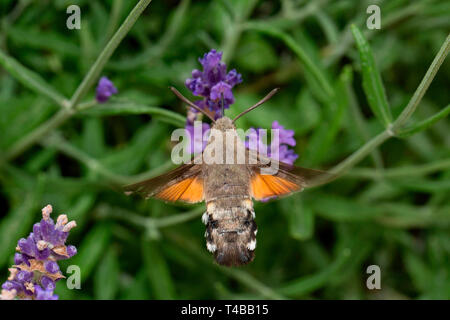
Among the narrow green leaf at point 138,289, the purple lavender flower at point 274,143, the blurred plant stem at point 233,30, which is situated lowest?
the narrow green leaf at point 138,289

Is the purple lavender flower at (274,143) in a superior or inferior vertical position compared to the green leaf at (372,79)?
inferior

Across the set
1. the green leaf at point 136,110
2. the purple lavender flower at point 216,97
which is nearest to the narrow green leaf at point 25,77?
the green leaf at point 136,110

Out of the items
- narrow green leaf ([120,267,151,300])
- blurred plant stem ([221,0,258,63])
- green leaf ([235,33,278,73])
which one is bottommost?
narrow green leaf ([120,267,151,300])

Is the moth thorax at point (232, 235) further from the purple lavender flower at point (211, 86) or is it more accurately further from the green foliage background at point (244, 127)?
the green foliage background at point (244, 127)

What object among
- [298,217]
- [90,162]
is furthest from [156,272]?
[298,217]

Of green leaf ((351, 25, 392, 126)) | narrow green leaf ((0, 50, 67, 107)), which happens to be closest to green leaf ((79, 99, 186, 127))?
narrow green leaf ((0, 50, 67, 107))

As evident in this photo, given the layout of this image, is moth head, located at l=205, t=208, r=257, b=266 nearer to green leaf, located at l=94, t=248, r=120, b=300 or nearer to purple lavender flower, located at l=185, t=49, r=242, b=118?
purple lavender flower, located at l=185, t=49, r=242, b=118

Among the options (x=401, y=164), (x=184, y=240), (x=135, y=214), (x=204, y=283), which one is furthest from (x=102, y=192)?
(x=401, y=164)

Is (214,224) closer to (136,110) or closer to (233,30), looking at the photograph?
(136,110)
